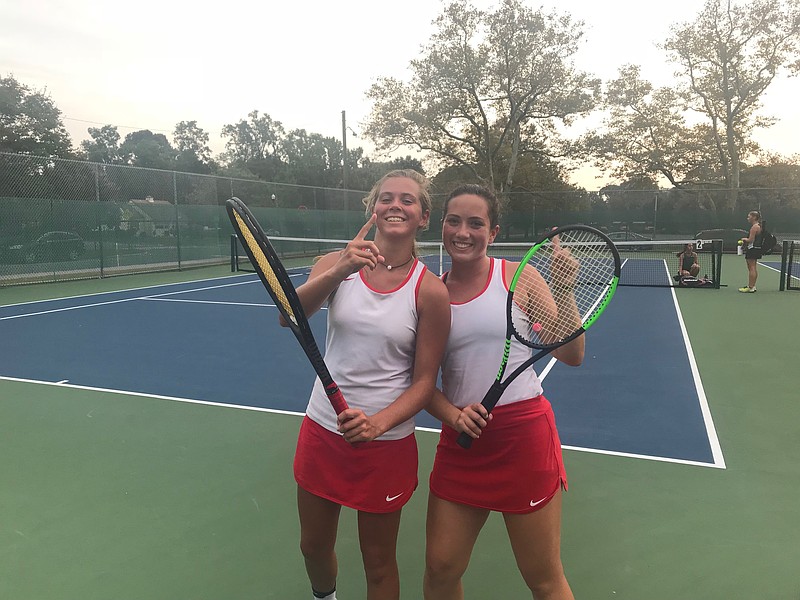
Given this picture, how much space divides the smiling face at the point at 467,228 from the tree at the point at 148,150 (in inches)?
2273

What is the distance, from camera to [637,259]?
22.0m

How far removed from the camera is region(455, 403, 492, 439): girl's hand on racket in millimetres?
1826

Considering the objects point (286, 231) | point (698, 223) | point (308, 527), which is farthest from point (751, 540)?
point (698, 223)

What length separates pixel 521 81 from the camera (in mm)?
32219

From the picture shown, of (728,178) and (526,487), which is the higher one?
(728,178)

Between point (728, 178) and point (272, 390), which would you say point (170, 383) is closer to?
point (272, 390)

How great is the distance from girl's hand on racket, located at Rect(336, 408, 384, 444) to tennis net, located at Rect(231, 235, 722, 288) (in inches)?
394

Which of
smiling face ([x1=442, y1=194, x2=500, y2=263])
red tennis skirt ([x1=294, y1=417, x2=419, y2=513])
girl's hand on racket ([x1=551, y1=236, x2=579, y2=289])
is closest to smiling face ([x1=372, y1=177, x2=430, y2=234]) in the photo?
smiling face ([x1=442, y1=194, x2=500, y2=263])

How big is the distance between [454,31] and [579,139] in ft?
29.9

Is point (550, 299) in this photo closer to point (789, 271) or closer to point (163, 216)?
point (789, 271)

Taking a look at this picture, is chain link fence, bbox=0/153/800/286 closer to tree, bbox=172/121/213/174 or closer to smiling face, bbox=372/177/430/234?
smiling face, bbox=372/177/430/234

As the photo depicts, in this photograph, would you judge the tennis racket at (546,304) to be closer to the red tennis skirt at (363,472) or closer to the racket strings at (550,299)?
the racket strings at (550,299)

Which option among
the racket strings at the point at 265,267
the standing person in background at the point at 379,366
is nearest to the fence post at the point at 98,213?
the racket strings at the point at 265,267

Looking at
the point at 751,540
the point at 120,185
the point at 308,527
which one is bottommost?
the point at 751,540
